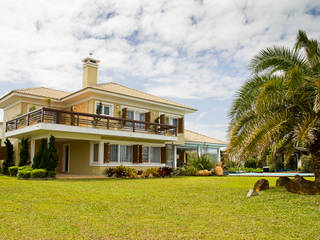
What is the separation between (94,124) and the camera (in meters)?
20.3

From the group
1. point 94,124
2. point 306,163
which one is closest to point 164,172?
point 94,124

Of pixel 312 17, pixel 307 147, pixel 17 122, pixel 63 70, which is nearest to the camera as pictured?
pixel 307 147

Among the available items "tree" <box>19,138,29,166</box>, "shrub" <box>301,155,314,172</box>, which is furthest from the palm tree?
"shrub" <box>301,155,314,172</box>

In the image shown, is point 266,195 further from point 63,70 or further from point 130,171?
point 63,70

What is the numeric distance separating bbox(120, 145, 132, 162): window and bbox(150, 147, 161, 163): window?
2387mm

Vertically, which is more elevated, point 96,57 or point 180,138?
point 96,57

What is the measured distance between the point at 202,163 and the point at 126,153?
263 inches

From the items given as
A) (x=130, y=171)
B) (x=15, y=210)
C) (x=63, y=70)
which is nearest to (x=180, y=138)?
(x=130, y=171)

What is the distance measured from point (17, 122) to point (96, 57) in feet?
25.3

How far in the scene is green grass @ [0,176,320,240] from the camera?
17.5ft

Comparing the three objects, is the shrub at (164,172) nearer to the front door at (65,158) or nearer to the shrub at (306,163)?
the front door at (65,158)

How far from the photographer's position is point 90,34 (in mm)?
15758

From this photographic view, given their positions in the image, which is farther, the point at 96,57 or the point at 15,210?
the point at 96,57

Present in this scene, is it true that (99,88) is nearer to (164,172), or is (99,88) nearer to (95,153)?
(95,153)
